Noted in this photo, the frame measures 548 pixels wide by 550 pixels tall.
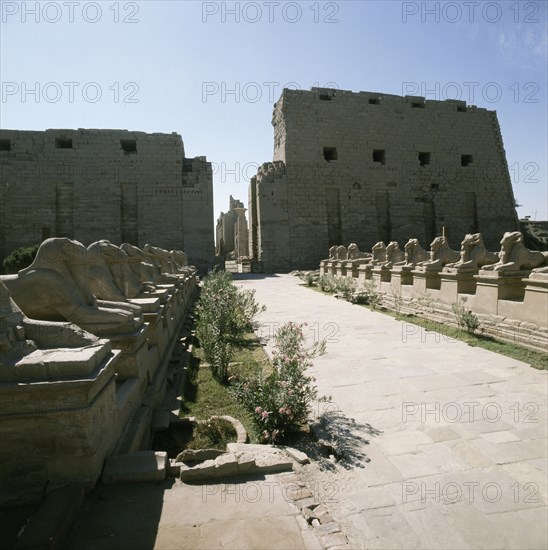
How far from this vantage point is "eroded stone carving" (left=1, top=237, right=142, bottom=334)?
2840 mm

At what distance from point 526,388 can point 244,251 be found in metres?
22.6

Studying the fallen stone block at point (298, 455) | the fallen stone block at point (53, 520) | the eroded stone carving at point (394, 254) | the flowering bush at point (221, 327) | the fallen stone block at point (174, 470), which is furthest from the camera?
the eroded stone carving at point (394, 254)

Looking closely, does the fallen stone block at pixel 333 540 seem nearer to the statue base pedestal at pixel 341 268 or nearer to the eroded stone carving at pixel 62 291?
the eroded stone carving at pixel 62 291

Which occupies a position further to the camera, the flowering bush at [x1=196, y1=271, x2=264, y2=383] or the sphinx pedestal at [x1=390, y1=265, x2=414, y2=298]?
the sphinx pedestal at [x1=390, y1=265, x2=414, y2=298]

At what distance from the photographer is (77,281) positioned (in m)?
3.09

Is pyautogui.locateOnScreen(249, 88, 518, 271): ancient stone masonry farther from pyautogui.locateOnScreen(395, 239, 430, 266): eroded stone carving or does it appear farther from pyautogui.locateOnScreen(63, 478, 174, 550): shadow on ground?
pyautogui.locateOnScreen(63, 478, 174, 550): shadow on ground

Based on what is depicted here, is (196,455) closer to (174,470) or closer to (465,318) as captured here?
(174,470)

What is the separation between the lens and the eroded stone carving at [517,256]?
5852 mm

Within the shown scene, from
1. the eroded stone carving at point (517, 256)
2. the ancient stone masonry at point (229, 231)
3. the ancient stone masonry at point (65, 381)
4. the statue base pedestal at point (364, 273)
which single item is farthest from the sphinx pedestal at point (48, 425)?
the ancient stone masonry at point (229, 231)

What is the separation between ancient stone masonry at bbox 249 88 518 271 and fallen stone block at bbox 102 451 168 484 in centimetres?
1685

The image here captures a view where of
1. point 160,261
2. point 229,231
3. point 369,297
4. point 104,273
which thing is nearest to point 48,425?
point 104,273

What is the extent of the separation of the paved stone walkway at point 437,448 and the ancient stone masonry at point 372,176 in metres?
14.5

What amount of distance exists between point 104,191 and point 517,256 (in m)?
17.0

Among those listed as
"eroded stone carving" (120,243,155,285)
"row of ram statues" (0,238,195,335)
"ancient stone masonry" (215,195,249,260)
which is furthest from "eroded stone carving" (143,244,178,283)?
"ancient stone masonry" (215,195,249,260)
